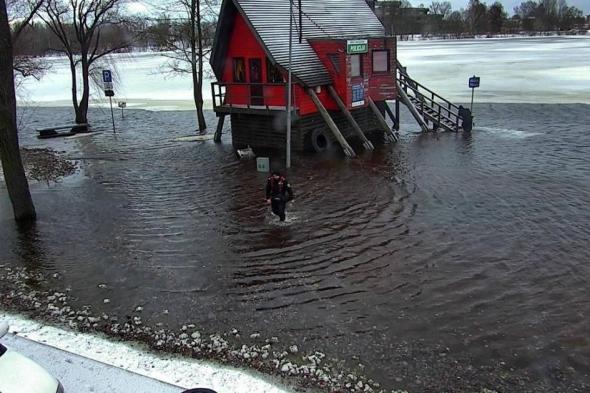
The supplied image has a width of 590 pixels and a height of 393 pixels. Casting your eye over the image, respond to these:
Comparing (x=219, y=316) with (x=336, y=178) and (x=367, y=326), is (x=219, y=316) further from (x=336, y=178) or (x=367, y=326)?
(x=336, y=178)

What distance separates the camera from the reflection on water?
7.36 m

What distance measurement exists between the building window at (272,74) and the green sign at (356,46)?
2.87 metres

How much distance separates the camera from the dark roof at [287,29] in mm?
19406

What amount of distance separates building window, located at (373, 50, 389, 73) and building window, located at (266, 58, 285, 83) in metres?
4.57

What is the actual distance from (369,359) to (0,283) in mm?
7020

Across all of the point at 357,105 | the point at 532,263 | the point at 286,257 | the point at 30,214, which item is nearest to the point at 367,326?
the point at 286,257

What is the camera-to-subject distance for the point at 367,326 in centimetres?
776

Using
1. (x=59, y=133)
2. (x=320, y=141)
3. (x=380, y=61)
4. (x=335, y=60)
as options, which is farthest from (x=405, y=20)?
(x=320, y=141)

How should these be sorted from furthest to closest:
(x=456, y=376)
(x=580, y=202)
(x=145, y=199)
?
(x=145, y=199) → (x=580, y=202) → (x=456, y=376)

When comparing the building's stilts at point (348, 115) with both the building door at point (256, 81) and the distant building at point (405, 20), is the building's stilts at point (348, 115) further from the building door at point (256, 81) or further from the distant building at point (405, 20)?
the distant building at point (405, 20)

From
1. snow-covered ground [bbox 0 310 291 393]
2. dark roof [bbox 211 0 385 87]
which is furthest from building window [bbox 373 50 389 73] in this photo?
snow-covered ground [bbox 0 310 291 393]

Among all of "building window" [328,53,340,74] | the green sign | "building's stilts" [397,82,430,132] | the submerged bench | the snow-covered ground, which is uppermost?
the green sign

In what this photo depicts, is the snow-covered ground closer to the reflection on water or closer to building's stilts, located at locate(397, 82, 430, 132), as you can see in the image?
the reflection on water

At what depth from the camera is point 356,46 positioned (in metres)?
20.6
